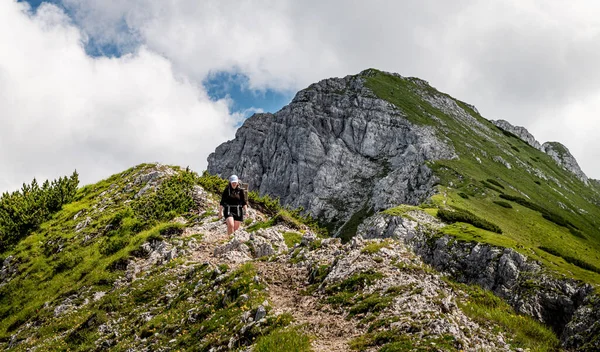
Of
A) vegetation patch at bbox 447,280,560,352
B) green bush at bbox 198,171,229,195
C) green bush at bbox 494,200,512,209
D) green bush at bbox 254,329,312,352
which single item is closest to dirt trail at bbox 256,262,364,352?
green bush at bbox 254,329,312,352

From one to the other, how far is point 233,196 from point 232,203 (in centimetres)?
60

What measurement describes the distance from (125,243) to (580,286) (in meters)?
43.9

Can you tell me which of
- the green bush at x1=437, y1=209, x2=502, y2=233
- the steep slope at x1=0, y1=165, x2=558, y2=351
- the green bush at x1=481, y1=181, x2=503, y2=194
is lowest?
the steep slope at x1=0, y1=165, x2=558, y2=351

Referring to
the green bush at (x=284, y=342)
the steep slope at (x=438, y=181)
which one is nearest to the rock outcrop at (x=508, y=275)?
the steep slope at (x=438, y=181)

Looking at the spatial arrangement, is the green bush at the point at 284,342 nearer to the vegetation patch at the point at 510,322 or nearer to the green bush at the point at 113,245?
the vegetation patch at the point at 510,322

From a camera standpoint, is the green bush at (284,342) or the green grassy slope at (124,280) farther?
Result: the green grassy slope at (124,280)

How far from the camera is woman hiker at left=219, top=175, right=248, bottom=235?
25.3 meters

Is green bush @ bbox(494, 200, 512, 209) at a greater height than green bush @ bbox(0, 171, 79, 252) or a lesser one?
greater

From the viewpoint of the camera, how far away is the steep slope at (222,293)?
11500 mm

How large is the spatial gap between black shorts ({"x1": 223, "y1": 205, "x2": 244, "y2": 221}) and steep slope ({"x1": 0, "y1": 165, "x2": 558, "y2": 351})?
4.28 feet

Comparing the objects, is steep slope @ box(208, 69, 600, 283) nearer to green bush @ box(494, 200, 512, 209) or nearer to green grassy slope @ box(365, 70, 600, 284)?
green bush @ box(494, 200, 512, 209)

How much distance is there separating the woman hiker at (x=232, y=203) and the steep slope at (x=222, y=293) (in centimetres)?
129

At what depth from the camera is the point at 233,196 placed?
2527 centimetres

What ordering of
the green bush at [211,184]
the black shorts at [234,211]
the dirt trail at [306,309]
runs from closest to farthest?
the dirt trail at [306,309], the black shorts at [234,211], the green bush at [211,184]
